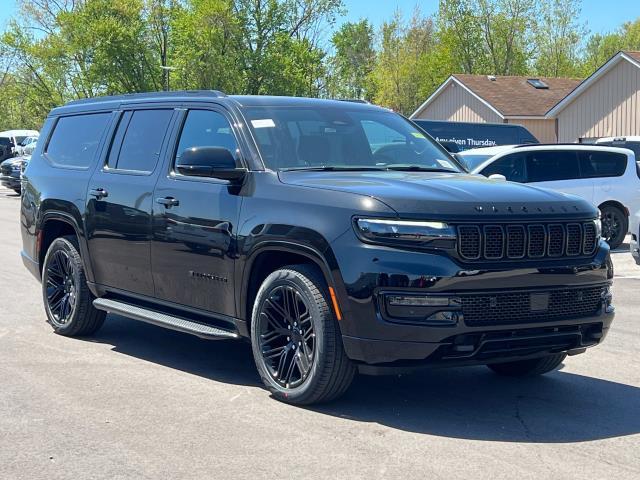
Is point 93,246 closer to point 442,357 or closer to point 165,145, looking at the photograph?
point 165,145

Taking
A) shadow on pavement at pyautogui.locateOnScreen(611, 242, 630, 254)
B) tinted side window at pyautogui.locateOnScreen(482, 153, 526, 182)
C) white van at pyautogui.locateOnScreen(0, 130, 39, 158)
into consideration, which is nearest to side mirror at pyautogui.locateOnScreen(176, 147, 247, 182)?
tinted side window at pyautogui.locateOnScreen(482, 153, 526, 182)

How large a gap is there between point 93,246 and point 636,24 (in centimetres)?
8927

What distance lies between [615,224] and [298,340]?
11231 millimetres

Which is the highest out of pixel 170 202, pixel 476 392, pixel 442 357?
pixel 170 202

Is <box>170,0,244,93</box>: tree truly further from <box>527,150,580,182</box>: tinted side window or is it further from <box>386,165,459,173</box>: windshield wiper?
<box>386,165,459,173</box>: windshield wiper

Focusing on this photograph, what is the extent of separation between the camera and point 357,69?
103188 mm

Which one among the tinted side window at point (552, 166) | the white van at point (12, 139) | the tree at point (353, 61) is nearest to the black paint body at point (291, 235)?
the tinted side window at point (552, 166)

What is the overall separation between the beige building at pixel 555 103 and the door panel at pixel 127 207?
31.7 m

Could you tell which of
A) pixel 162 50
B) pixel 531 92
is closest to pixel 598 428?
pixel 531 92

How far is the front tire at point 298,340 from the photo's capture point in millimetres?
5391

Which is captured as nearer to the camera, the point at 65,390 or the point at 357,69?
the point at 65,390

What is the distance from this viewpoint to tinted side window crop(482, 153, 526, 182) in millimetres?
15805

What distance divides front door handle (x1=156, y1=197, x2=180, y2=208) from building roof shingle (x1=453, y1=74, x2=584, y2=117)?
37.9 m

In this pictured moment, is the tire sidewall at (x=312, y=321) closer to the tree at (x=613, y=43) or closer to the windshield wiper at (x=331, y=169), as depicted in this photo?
the windshield wiper at (x=331, y=169)
